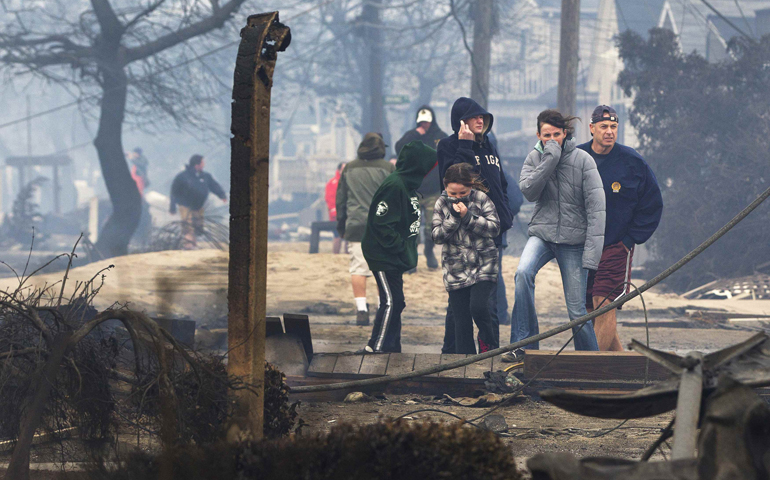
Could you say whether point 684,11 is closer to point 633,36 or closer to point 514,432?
point 633,36

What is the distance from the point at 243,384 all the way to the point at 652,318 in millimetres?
7779

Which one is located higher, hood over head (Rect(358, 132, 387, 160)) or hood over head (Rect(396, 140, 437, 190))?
hood over head (Rect(358, 132, 387, 160))

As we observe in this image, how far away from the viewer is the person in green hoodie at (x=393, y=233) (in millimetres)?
6470

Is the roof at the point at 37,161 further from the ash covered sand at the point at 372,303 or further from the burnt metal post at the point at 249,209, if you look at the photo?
the burnt metal post at the point at 249,209

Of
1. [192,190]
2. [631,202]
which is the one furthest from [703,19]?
[631,202]

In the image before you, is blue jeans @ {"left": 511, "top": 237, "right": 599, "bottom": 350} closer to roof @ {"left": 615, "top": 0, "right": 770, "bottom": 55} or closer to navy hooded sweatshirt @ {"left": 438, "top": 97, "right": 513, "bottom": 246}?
navy hooded sweatshirt @ {"left": 438, "top": 97, "right": 513, "bottom": 246}

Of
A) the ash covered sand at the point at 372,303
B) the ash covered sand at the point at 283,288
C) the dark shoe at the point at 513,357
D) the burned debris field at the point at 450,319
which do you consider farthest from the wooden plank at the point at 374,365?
the ash covered sand at the point at 283,288

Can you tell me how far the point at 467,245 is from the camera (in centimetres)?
612

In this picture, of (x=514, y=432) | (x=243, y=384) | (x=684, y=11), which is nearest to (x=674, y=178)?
(x=684, y=11)

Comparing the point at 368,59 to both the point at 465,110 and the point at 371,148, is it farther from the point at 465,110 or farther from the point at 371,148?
the point at 465,110

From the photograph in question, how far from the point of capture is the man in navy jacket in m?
6.39

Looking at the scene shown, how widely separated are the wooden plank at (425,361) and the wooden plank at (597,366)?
2.42 ft

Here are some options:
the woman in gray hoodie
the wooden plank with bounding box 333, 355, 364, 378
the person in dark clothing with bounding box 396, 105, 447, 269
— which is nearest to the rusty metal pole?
the person in dark clothing with bounding box 396, 105, 447, 269

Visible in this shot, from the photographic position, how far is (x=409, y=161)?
21.4ft
